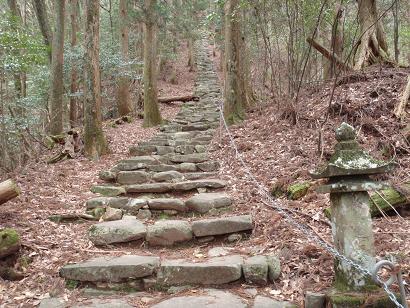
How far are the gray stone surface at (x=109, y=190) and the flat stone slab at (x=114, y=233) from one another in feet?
4.75

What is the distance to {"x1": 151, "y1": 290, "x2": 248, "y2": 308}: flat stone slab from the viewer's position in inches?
129

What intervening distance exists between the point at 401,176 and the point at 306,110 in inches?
121

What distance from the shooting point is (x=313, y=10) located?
9.05m

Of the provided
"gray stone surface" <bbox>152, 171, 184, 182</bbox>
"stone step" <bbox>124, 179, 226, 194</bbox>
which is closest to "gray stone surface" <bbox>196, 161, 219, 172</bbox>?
"gray stone surface" <bbox>152, 171, 184, 182</bbox>

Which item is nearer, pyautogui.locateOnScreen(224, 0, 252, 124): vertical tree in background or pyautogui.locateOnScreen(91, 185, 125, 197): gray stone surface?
pyautogui.locateOnScreen(91, 185, 125, 197): gray stone surface

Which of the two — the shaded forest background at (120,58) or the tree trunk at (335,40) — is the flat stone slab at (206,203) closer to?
the tree trunk at (335,40)

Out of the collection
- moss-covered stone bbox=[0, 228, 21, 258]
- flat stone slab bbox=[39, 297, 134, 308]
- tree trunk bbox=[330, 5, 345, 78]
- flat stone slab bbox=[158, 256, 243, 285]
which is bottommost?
flat stone slab bbox=[39, 297, 134, 308]

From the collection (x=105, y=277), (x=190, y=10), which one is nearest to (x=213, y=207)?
(x=105, y=277)

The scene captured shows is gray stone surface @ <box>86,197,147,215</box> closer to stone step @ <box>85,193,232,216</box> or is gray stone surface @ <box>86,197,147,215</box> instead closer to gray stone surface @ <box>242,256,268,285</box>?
stone step @ <box>85,193,232,216</box>

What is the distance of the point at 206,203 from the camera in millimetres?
5262

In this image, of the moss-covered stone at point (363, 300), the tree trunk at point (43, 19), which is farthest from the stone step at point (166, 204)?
the tree trunk at point (43, 19)

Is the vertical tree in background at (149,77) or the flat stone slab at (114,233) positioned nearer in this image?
the flat stone slab at (114,233)

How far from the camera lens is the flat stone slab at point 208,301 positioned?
327cm

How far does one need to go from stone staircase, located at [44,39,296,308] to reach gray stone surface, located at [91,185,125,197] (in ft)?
0.05
